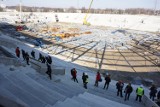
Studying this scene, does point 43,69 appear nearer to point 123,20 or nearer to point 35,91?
point 35,91

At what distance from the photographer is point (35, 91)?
390 inches

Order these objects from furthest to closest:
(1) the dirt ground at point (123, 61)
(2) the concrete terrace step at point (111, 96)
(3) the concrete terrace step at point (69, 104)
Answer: (1) the dirt ground at point (123, 61)
(2) the concrete terrace step at point (111, 96)
(3) the concrete terrace step at point (69, 104)

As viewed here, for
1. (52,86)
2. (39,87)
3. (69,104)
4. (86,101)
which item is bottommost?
(86,101)

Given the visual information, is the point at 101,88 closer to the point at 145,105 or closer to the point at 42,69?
the point at 145,105

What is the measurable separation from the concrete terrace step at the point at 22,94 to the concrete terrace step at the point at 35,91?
326 millimetres

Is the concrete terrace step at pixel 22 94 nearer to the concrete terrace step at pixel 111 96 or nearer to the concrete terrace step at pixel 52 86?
the concrete terrace step at pixel 52 86

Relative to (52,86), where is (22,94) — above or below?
above

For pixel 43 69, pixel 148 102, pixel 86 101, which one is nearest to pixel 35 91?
pixel 86 101

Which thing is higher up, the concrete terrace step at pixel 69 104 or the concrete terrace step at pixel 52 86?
the concrete terrace step at pixel 69 104

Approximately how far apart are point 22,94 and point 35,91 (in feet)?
2.66

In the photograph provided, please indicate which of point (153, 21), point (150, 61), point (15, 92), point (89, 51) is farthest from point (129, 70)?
point (153, 21)

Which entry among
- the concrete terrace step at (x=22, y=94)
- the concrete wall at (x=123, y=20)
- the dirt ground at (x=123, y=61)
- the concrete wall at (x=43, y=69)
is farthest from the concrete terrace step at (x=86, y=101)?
the concrete wall at (x=123, y=20)

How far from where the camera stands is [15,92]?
9406 mm

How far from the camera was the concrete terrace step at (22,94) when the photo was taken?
851cm
